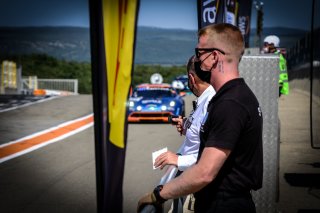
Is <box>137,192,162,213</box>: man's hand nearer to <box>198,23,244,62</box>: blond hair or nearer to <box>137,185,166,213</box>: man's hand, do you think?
<box>137,185,166,213</box>: man's hand

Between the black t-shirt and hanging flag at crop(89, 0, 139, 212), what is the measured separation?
533 mm

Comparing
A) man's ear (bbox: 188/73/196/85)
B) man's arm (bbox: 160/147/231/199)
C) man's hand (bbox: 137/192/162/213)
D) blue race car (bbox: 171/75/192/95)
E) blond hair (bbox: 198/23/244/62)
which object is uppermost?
blond hair (bbox: 198/23/244/62)

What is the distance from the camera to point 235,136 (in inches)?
99.0

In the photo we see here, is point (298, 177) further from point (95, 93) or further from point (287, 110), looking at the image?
point (287, 110)

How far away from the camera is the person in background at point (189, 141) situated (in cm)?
348

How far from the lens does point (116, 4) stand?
2887 mm

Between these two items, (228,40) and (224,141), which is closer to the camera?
(224,141)

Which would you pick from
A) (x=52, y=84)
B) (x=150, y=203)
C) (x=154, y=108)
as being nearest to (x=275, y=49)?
(x=154, y=108)

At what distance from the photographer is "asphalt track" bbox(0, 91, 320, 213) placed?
6898mm

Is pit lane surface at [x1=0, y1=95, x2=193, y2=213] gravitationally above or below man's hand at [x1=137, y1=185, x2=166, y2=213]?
below

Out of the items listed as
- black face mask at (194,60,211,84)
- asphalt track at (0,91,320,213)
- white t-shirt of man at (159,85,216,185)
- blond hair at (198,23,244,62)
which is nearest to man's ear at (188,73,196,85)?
white t-shirt of man at (159,85,216,185)

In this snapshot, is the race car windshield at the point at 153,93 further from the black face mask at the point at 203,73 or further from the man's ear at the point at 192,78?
the black face mask at the point at 203,73

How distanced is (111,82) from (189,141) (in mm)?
1342

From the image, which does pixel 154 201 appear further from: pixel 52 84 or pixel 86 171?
pixel 52 84
